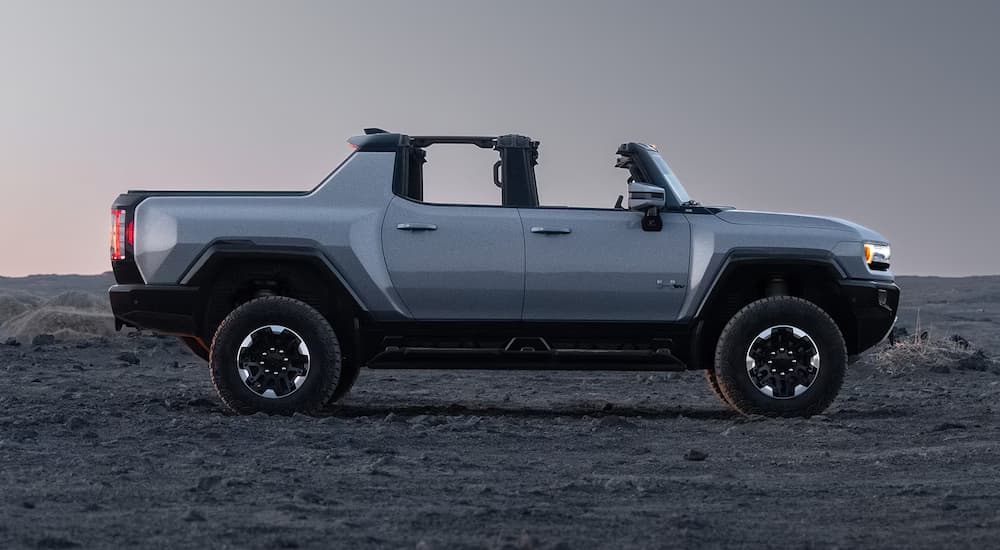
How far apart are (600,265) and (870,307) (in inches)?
82.1

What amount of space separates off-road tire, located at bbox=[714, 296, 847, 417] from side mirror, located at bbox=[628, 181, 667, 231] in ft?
3.00

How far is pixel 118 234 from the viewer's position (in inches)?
364

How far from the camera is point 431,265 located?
9094 mm

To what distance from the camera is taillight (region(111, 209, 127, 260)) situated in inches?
363

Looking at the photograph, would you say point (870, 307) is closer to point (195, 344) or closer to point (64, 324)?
point (195, 344)

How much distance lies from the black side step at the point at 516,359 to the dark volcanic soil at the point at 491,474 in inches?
15.7

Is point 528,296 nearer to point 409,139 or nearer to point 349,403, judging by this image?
point 409,139

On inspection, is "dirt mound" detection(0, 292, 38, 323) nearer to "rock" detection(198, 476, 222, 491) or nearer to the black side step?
the black side step

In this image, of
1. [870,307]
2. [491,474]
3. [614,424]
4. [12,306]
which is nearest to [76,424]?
[491,474]

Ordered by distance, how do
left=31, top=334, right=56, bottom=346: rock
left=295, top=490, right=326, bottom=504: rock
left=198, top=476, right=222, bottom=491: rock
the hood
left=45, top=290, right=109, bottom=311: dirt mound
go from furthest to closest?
left=45, top=290, right=109, bottom=311: dirt mound
left=31, top=334, right=56, bottom=346: rock
the hood
left=198, top=476, right=222, bottom=491: rock
left=295, top=490, right=326, bottom=504: rock

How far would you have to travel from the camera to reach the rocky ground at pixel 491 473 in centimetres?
516

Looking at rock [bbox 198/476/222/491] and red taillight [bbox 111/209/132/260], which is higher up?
red taillight [bbox 111/209/132/260]

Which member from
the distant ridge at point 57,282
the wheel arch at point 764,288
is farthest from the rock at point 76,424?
the distant ridge at point 57,282

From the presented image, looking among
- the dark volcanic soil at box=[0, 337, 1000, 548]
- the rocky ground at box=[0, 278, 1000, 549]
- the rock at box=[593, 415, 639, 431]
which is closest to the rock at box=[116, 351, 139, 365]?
the rocky ground at box=[0, 278, 1000, 549]
